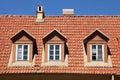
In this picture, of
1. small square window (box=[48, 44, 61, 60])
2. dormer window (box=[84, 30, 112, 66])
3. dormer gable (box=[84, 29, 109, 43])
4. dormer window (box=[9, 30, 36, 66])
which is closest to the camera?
dormer window (box=[84, 30, 112, 66])

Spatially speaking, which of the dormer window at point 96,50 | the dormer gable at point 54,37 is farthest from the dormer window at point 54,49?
the dormer window at point 96,50

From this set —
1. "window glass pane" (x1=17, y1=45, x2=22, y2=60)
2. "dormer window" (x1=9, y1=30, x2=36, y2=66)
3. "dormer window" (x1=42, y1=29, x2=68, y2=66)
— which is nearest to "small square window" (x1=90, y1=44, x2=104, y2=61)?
"dormer window" (x1=42, y1=29, x2=68, y2=66)

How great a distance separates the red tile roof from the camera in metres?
29.0

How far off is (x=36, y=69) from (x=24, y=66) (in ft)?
3.33

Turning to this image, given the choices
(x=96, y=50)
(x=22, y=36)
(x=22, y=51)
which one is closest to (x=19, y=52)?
(x=22, y=51)

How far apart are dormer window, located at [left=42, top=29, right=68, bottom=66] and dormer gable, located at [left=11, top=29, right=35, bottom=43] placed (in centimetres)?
109

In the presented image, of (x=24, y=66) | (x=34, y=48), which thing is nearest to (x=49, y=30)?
(x=34, y=48)

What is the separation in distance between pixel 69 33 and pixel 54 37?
1.90m

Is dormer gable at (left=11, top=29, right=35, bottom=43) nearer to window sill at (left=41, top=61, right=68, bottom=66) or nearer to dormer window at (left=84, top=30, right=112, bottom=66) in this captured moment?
window sill at (left=41, top=61, right=68, bottom=66)

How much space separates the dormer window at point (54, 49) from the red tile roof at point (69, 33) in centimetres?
43

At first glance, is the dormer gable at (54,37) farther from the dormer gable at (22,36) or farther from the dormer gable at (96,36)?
the dormer gable at (96,36)

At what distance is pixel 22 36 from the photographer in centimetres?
3052

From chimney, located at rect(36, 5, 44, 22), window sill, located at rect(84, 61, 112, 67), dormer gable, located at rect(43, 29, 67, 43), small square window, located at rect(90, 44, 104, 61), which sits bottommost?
window sill, located at rect(84, 61, 112, 67)

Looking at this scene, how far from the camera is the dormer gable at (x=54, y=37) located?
30328mm
